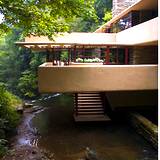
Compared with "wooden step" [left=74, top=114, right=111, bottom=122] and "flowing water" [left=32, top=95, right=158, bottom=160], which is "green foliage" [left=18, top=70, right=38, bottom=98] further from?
"wooden step" [left=74, top=114, right=111, bottom=122]

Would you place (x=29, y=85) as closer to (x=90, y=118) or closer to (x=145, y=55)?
(x=145, y=55)

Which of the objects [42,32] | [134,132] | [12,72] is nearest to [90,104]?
[134,132]

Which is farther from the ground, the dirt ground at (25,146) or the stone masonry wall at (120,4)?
the stone masonry wall at (120,4)

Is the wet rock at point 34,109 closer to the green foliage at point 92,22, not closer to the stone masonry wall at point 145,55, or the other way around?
the stone masonry wall at point 145,55

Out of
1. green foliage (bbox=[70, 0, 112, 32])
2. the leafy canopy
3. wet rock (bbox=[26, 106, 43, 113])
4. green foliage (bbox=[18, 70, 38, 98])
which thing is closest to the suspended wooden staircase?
wet rock (bbox=[26, 106, 43, 113])

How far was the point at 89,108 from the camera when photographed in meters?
17.9

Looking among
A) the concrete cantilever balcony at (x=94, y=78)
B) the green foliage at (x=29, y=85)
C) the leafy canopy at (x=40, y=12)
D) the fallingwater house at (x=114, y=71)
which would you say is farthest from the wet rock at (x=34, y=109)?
the leafy canopy at (x=40, y=12)

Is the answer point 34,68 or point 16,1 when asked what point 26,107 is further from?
point 16,1

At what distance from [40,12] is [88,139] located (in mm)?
6803

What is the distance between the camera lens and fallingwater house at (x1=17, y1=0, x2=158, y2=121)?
12891mm

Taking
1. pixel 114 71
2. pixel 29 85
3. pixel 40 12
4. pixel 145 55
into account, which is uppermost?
pixel 40 12

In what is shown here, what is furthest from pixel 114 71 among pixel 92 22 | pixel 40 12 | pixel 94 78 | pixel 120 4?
pixel 92 22

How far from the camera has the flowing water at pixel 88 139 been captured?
39.4 feet

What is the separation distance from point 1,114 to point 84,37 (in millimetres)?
11041
